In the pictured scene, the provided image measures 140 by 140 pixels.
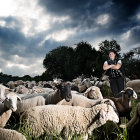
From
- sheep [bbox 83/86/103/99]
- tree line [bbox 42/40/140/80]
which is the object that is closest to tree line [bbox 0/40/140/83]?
tree line [bbox 42/40/140/80]

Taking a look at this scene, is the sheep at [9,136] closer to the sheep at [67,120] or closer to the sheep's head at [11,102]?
the sheep at [67,120]

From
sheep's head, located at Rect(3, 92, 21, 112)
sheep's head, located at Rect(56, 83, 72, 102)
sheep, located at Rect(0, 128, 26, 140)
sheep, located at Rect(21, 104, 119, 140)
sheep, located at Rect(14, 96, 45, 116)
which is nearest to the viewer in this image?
sheep, located at Rect(0, 128, 26, 140)

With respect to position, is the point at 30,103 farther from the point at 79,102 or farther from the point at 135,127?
the point at 135,127

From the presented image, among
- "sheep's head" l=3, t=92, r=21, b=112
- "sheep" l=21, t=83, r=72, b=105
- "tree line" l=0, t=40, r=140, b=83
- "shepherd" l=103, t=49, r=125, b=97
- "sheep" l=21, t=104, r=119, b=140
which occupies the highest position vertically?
"tree line" l=0, t=40, r=140, b=83

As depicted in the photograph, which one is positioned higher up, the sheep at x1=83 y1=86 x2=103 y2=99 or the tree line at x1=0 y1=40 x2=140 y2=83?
the tree line at x1=0 y1=40 x2=140 y2=83

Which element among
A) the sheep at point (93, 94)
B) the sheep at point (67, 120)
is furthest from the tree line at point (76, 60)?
the sheep at point (67, 120)

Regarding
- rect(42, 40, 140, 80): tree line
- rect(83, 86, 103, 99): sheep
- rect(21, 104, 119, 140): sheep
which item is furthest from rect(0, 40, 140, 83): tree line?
rect(21, 104, 119, 140): sheep

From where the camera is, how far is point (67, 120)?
4.16 meters

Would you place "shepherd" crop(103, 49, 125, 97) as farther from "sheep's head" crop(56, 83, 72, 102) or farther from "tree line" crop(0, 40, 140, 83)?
"tree line" crop(0, 40, 140, 83)

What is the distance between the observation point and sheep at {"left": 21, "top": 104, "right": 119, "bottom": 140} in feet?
13.3

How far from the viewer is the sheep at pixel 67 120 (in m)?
4.06

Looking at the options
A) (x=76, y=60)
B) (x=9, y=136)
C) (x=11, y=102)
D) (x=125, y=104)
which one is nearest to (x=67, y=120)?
(x=9, y=136)

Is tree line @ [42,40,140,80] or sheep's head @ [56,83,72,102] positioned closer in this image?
sheep's head @ [56,83,72,102]

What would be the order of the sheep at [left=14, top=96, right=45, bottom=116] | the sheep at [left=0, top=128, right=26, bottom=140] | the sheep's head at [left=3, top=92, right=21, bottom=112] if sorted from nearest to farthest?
the sheep at [left=0, top=128, right=26, bottom=140]
the sheep's head at [left=3, top=92, right=21, bottom=112]
the sheep at [left=14, top=96, right=45, bottom=116]
